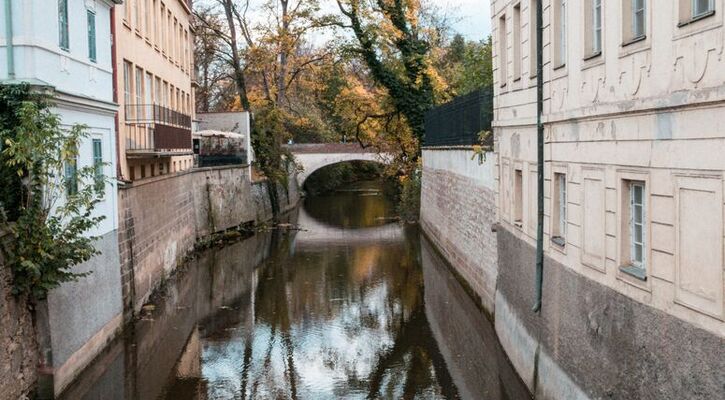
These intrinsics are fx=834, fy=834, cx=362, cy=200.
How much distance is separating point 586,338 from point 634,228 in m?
1.62

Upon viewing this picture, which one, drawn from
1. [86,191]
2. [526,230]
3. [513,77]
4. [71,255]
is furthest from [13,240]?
[513,77]

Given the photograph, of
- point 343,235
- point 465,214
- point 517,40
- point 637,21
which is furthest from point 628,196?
point 343,235

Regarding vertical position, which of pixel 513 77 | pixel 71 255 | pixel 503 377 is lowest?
pixel 503 377

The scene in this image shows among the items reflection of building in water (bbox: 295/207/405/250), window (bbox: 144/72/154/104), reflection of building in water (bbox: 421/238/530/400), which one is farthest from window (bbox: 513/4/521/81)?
reflection of building in water (bbox: 295/207/405/250)

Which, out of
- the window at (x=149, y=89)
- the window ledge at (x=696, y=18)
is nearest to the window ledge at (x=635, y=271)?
the window ledge at (x=696, y=18)

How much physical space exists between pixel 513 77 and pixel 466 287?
7.39 metres

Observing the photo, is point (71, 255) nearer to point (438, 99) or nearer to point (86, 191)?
point (86, 191)

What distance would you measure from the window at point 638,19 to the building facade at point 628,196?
0.06 ft

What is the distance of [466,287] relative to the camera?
20562 millimetres

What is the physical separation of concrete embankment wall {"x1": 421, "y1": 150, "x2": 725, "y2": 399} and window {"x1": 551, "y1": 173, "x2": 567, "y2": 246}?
1.49 feet

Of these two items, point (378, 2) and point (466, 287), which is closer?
point (466, 287)

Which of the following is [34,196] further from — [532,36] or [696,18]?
[696,18]

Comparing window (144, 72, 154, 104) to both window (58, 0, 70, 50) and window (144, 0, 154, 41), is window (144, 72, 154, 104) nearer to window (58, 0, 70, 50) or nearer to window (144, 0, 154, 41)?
window (144, 0, 154, 41)

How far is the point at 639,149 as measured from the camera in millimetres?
8070
